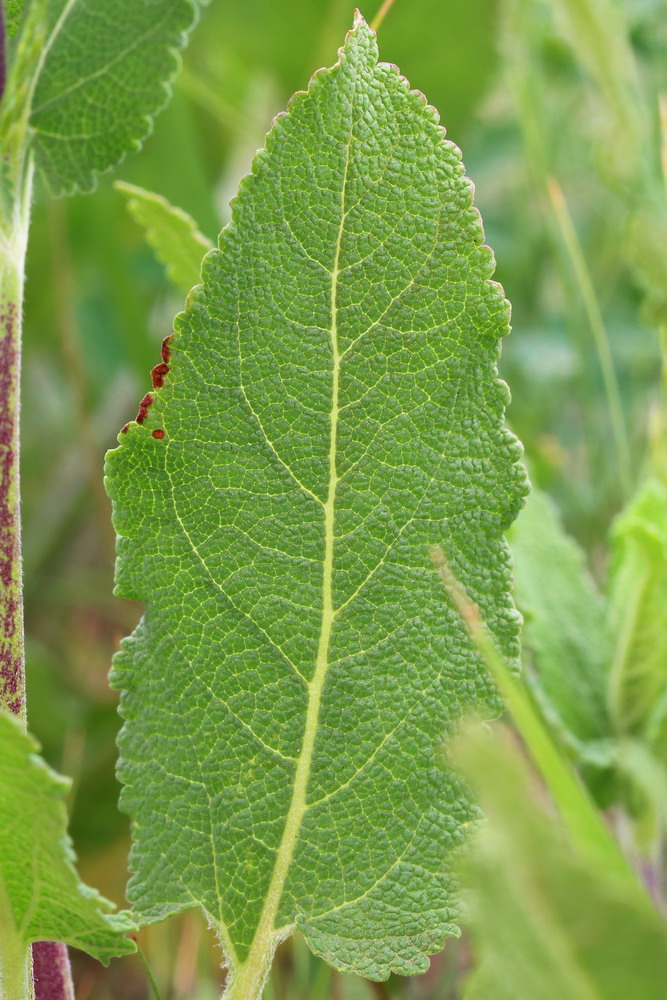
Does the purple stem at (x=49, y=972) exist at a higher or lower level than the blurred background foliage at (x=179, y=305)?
lower

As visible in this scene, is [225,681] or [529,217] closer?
[225,681]

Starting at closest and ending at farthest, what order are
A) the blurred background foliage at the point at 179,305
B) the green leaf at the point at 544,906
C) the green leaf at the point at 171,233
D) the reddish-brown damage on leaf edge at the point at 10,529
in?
the green leaf at the point at 544,906
the reddish-brown damage on leaf edge at the point at 10,529
the green leaf at the point at 171,233
the blurred background foliage at the point at 179,305

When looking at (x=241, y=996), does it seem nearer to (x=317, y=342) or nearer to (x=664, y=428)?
(x=317, y=342)

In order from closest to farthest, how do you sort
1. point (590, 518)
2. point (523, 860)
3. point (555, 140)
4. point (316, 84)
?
point (523, 860) → point (316, 84) → point (590, 518) → point (555, 140)

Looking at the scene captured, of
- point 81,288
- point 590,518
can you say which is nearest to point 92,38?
point 590,518

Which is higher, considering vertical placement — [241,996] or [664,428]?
[664,428]

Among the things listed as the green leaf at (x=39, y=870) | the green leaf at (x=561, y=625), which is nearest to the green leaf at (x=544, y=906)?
the green leaf at (x=39, y=870)

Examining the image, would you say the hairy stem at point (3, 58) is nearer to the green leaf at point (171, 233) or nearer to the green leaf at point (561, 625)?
the green leaf at point (171, 233)
